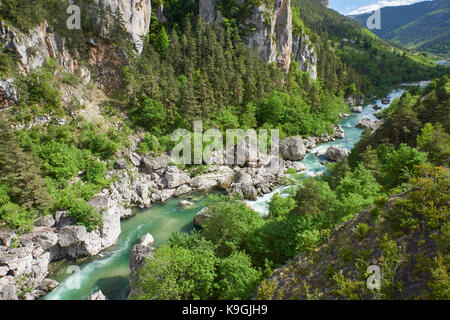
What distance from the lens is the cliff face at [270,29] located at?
184 ft

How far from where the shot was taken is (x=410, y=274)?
7465mm

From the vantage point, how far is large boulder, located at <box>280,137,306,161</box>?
3966 cm

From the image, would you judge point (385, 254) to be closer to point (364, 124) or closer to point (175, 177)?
point (175, 177)

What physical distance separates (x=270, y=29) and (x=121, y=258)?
58.4m

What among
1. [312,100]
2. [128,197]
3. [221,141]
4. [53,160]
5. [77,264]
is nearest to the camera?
[77,264]

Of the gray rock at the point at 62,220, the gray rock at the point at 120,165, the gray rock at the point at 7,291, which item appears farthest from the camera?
the gray rock at the point at 120,165

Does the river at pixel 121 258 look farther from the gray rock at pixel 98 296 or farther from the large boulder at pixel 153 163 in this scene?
the large boulder at pixel 153 163

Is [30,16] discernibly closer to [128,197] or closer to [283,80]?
[128,197]

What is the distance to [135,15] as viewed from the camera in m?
41.9

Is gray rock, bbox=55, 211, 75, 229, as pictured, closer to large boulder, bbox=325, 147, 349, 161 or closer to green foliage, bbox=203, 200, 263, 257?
green foliage, bbox=203, 200, 263, 257

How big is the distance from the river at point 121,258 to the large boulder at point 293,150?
5.27m

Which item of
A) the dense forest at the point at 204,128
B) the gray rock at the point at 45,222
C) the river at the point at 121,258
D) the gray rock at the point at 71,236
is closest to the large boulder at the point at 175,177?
the river at the point at 121,258

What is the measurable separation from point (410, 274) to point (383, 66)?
12783 centimetres
